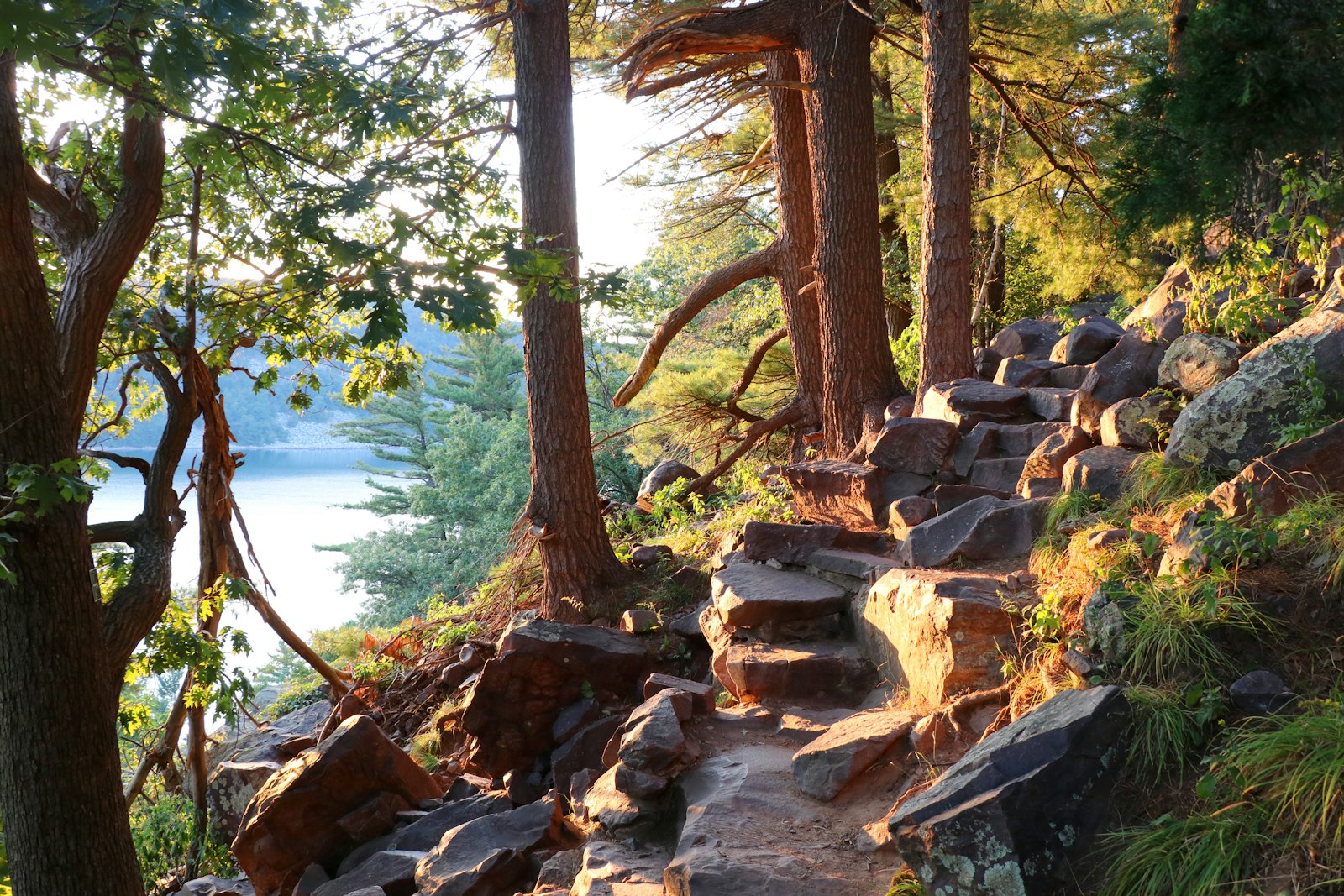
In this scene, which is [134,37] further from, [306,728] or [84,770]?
[306,728]

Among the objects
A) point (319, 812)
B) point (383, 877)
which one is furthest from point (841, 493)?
point (319, 812)

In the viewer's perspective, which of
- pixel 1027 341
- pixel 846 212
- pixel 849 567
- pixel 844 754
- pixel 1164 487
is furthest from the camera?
pixel 846 212

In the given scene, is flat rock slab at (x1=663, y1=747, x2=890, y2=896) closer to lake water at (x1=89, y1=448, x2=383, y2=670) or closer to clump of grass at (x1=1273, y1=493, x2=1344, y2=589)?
clump of grass at (x1=1273, y1=493, x2=1344, y2=589)

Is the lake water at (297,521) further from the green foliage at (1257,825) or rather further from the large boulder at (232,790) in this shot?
the green foliage at (1257,825)

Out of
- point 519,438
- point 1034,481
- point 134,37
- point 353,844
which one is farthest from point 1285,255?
point 519,438

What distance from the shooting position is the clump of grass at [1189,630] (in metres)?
3.16

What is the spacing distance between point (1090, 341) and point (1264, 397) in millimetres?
2783

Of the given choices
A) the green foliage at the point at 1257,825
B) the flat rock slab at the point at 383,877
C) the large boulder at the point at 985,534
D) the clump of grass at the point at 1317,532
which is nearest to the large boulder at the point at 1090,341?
the large boulder at the point at 985,534

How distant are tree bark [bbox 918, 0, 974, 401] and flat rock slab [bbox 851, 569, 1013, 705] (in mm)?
3168

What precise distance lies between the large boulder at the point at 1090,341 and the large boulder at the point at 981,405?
0.55 m

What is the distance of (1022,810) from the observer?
284 centimetres

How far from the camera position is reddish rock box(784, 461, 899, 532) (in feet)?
20.8

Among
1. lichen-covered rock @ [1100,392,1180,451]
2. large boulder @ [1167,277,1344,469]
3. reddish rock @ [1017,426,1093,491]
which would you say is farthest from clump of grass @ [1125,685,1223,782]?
reddish rock @ [1017,426,1093,491]

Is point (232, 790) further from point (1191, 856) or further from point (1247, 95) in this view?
point (1247, 95)
